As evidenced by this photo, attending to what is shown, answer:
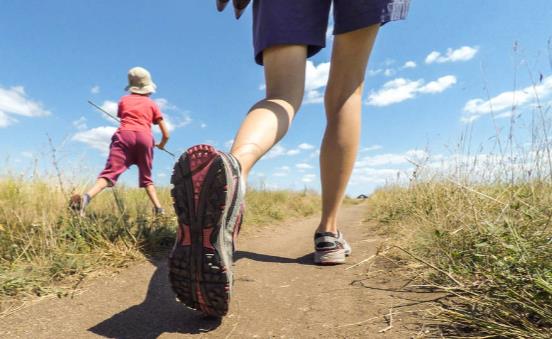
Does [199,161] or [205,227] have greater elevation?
[199,161]

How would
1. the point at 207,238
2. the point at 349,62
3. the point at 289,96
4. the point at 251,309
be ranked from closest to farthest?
1. the point at 207,238
2. the point at 251,309
3. the point at 289,96
4. the point at 349,62

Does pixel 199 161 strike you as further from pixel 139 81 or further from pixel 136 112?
pixel 139 81

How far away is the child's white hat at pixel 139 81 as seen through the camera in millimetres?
3721

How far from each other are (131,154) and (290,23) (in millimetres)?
2527

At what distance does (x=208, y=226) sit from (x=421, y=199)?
2.59 m

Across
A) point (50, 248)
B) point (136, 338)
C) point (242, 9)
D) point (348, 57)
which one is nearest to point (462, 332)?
point (136, 338)

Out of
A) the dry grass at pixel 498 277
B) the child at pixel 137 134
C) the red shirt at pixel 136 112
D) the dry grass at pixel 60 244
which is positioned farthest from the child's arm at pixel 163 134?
the dry grass at pixel 498 277

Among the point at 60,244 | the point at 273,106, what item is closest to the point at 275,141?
the point at 273,106

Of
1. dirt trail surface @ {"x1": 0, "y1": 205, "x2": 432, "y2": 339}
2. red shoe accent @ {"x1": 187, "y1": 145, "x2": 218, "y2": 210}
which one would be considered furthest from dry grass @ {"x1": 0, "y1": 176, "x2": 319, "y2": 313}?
red shoe accent @ {"x1": 187, "y1": 145, "x2": 218, "y2": 210}

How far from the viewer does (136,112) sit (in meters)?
3.54

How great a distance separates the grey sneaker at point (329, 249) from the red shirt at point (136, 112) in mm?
2412

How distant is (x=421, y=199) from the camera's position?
3.11m

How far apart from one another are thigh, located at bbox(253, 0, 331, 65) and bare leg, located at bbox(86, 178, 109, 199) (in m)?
2.02

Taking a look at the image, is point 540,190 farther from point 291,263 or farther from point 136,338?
point 136,338
